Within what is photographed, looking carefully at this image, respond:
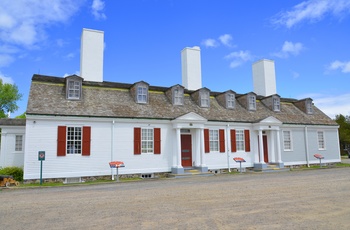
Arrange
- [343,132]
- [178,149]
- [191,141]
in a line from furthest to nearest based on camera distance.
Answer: [343,132] < [191,141] < [178,149]

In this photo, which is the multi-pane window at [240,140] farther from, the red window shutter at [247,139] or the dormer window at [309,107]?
the dormer window at [309,107]

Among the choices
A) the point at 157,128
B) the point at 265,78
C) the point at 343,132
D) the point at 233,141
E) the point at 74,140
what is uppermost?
the point at 265,78

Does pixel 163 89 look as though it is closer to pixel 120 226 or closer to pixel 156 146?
pixel 156 146

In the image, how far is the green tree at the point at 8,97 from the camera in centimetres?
4106

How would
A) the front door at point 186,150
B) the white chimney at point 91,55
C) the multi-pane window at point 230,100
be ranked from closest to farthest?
the front door at point 186,150, the white chimney at point 91,55, the multi-pane window at point 230,100

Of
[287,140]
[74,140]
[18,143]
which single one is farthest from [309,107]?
[18,143]

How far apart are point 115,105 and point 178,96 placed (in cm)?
494

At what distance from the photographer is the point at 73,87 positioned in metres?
17.3

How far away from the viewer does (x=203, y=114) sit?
2017 centimetres

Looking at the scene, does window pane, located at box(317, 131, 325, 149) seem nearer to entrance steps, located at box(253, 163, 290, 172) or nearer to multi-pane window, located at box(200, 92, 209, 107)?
→ entrance steps, located at box(253, 163, 290, 172)

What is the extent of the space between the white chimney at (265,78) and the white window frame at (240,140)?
8060mm

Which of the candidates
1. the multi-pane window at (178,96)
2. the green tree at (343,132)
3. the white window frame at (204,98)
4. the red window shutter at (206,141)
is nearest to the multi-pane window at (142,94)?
the multi-pane window at (178,96)

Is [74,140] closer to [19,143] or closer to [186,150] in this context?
[19,143]

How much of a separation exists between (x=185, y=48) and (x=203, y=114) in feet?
23.8
